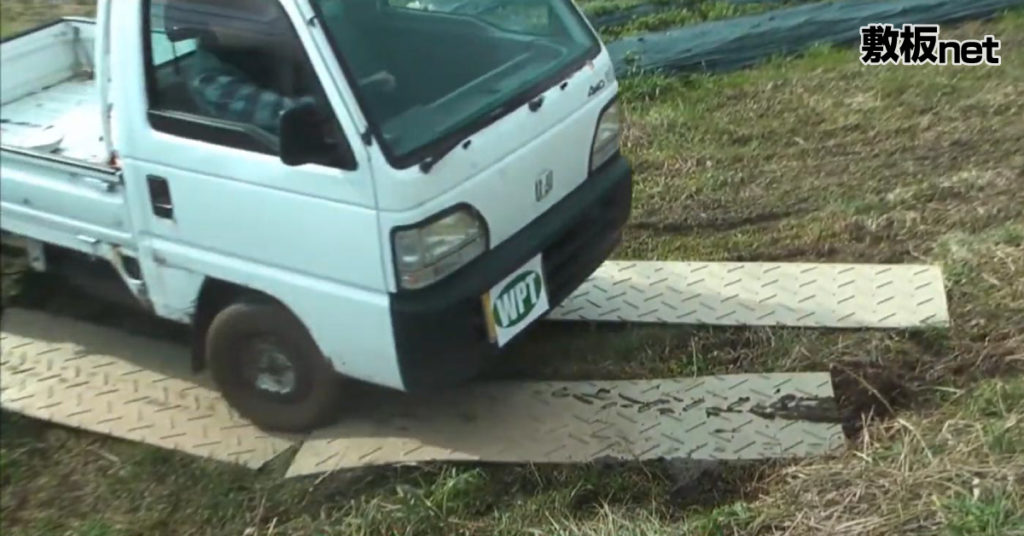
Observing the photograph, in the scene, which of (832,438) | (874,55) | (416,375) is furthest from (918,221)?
(416,375)

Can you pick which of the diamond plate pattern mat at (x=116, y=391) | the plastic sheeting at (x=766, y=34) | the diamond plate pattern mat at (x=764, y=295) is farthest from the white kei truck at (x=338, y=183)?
the plastic sheeting at (x=766, y=34)

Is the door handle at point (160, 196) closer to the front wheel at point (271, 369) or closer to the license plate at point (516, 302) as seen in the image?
the front wheel at point (271, 369)

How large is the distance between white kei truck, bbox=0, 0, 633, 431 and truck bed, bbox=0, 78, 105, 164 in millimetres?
294

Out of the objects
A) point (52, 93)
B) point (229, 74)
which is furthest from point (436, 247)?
point (52, 93)

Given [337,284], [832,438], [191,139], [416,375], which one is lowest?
[832,438]

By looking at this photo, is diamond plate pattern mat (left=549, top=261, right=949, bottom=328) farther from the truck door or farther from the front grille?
the truck door

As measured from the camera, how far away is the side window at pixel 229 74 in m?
3.39

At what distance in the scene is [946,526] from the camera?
3.08 meters

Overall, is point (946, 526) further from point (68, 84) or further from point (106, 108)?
point (68, 84)

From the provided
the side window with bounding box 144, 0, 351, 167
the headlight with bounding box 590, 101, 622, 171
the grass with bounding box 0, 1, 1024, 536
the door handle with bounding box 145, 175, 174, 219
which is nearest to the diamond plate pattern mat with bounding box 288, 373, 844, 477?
the grass with bounding box 0, 1, 1024, 536

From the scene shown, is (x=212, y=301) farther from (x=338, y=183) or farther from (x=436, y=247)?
(x=436, y=247)

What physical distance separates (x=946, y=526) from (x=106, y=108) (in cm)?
283

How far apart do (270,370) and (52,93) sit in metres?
1.99

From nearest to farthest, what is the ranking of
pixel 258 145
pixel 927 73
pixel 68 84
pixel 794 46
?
pixel 258 145, pixel 68 84, pixel 927 73, pixel 794 46
